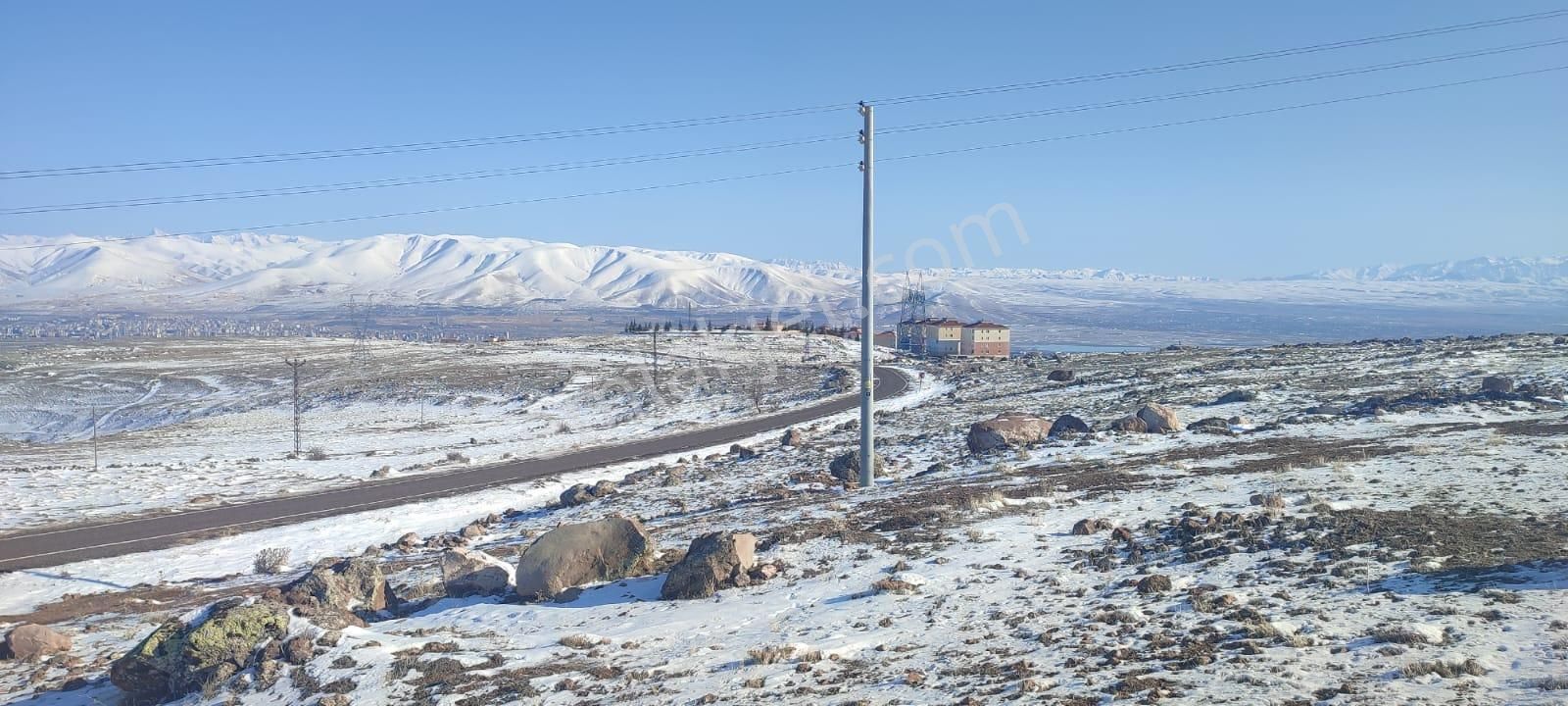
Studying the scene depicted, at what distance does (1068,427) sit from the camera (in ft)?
86.5

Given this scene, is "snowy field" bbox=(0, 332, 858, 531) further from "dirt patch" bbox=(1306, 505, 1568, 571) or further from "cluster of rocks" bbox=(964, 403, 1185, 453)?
"dirt patch" bbox=(1306, 505, 1568, 571)

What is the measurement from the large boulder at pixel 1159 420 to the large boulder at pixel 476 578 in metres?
17.2

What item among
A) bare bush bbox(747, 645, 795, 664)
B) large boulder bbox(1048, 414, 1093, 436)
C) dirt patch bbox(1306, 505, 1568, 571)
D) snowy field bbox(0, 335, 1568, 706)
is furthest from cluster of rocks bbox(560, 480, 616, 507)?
dirt patch bbox(1306, 505, 1568, 571)

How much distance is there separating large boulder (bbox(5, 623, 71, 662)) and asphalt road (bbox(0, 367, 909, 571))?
1060 centimetres

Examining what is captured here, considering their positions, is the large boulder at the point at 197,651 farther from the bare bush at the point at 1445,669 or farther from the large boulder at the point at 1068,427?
the large boulder at the point at 1068,427

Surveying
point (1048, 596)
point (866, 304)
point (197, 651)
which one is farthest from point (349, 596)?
point (866, 304)

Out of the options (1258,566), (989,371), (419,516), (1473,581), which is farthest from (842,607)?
(989,371)

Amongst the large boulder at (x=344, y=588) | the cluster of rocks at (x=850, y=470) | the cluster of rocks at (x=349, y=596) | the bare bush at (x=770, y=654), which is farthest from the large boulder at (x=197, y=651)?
the cluster of rocks at (x=850, y=470)

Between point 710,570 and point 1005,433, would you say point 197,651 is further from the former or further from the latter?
point 1005,433

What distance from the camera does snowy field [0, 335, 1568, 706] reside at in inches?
328

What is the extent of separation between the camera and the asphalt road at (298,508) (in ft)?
81.7

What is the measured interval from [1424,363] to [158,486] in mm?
51101

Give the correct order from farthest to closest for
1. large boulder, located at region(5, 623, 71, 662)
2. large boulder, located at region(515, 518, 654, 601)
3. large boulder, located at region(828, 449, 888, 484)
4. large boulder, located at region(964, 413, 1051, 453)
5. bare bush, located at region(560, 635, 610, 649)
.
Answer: large boulder, located at region(964, 413, 1051, 453)
large boulder, located at region(828, 449, 888, 484)
large boulder, located at region(5, 623, 71, 662)
large boulder, located at region(515, 518, 654, 601)
bare bush, located at region(560, 635, 610, 649)

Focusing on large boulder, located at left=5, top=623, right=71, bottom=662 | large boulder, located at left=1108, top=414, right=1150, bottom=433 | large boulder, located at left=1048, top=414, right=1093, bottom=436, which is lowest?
large boulder, located at left=5, top=623, right=71, bottom=662
